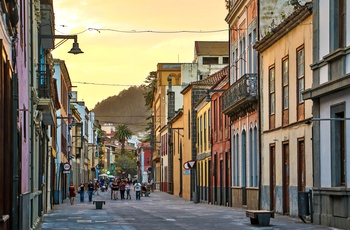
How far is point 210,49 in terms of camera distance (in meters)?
91.6

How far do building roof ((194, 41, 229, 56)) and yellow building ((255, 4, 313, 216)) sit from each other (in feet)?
171

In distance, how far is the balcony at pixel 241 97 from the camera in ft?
130

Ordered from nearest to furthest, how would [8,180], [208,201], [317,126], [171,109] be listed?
[8,180], [317,126], [208,201], [171,109]

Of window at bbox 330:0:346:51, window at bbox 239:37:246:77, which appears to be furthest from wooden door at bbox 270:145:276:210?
window at bbox 330:0:346:51

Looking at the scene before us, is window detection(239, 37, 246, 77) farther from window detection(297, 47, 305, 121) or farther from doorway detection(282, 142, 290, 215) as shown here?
window detection(297, 47, 305, 121)

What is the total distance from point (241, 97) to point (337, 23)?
16178mm

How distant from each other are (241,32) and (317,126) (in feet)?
61.5

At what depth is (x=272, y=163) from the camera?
36781 mm

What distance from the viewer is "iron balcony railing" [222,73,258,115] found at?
39719 mm

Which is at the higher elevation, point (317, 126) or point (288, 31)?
point (288, 31)

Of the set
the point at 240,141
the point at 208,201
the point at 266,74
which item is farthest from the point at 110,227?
the point at 208,201

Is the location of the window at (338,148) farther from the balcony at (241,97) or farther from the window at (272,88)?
the balcony at (241,97)

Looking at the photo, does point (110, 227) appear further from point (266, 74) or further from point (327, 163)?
point (266, 74)

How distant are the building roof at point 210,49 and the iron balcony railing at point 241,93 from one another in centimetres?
4348
